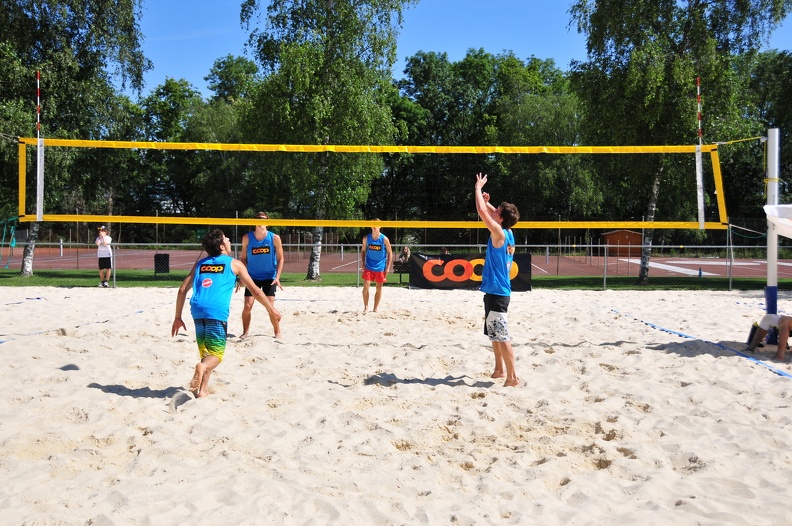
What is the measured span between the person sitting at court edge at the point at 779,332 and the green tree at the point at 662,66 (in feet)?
34.6

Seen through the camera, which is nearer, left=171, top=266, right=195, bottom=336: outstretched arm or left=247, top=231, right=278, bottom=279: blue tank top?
left=171, top=266, right=195, bottom=336: outstretched arm

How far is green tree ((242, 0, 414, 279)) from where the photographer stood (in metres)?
16.4

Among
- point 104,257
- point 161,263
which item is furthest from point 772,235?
point 161,263

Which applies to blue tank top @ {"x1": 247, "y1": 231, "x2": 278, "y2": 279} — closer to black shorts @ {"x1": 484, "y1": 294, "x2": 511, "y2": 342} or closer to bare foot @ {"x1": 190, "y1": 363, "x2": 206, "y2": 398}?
bare foot @ {"x1": 190, "y1": 363, "x2": 206, "y2": 398}

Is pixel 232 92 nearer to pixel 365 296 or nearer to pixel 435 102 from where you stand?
pixel 435 102

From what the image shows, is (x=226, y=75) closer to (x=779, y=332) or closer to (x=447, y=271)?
(x=447, y=271)

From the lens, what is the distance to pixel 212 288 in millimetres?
4441

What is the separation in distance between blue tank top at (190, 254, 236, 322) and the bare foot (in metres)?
0.34

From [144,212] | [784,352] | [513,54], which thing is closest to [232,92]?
[144,212]

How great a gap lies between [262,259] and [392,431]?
3649mm

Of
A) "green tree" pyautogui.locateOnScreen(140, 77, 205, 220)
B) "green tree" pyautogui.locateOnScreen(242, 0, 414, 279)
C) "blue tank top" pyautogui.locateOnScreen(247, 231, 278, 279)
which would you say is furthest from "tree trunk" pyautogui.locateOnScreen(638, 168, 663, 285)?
"green tree" pyautogui.locateOnScreen(140, 77, 205, 220)

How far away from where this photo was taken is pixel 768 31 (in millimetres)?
16516

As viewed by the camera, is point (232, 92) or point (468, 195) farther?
point (232, 92)

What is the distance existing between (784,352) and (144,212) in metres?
42.3
